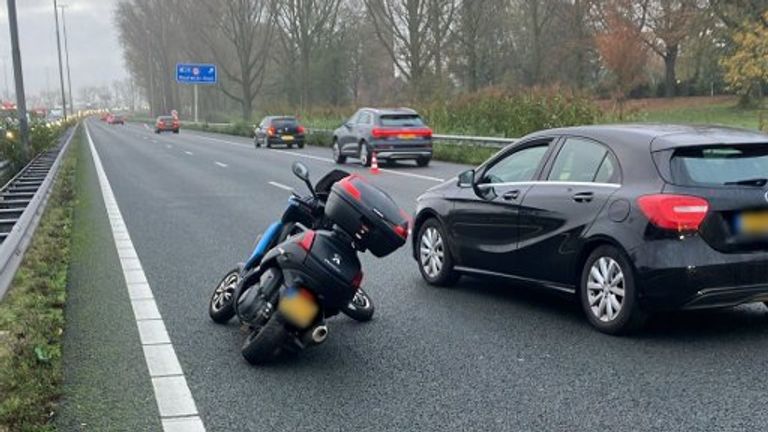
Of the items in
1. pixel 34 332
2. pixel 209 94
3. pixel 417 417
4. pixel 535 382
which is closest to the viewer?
pixel 417 417

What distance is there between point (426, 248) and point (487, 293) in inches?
30.1

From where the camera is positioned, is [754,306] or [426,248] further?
[426,248]

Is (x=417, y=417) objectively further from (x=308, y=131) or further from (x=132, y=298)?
(x=308, y=131)

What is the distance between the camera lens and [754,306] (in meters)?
6.48

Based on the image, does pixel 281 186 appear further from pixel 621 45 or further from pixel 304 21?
pixel 304 21

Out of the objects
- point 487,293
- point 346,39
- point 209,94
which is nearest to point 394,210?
point 487,293

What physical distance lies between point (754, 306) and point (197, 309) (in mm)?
4349

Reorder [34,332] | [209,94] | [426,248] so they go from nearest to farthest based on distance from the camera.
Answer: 1. [34,332]
2. [426,248]
3. [209,94]

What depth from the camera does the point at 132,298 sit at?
280 inches

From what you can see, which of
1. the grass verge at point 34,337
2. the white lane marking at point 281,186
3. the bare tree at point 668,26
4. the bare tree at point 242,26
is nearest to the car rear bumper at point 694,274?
the grass verge at point 34,337

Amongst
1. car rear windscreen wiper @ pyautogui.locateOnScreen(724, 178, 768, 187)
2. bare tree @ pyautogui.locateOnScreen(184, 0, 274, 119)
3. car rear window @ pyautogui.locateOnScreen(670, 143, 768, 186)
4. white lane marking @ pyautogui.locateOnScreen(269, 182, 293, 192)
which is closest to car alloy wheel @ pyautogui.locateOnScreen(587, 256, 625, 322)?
car rear window @ pyautogui.locateOnScreen(670, 143, 768, 186)

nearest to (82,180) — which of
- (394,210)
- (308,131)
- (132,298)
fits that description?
(132,298)

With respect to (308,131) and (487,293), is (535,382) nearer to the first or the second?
(487,293)

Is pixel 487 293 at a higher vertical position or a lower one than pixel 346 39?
lower
